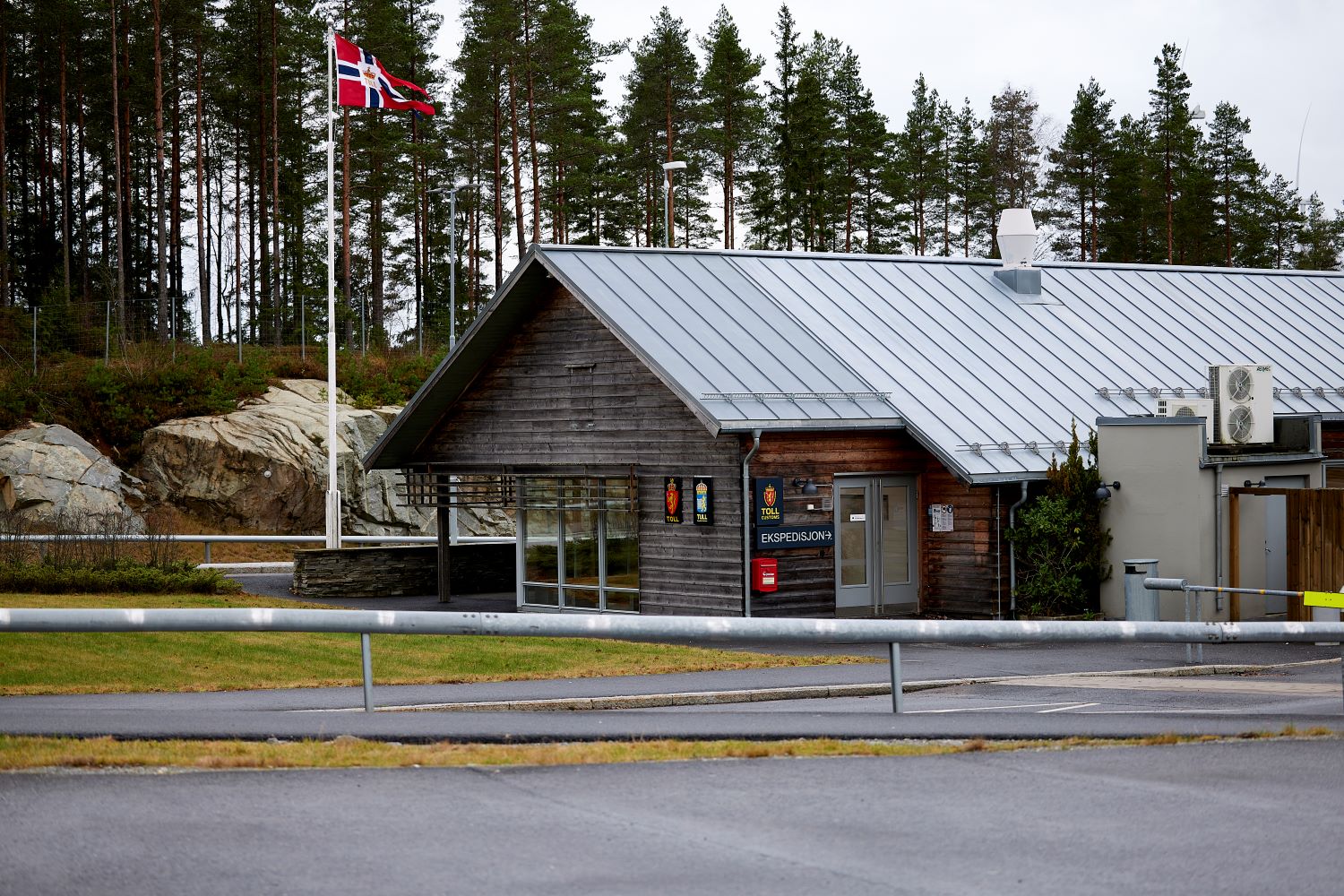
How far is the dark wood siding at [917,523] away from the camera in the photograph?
22328 mm

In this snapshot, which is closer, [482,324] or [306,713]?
[306,713]

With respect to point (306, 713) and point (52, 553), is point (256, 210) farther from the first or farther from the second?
point (306, 713)

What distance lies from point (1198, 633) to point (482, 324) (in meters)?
15.5

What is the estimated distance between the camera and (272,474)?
39.6 metres

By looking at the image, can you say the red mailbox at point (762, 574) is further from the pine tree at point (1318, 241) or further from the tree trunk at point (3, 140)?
the pine tree at point (1318, 241)

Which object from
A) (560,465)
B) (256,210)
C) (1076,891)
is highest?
(256,210)

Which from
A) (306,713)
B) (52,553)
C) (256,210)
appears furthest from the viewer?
(256,210)

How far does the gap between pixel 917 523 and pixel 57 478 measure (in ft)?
76.5

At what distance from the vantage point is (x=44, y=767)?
28.3ft

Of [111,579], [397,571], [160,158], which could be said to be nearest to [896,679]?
[111,579]

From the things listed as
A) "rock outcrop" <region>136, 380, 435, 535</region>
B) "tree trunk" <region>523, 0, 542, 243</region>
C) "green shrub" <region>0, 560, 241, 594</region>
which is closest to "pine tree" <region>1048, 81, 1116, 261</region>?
"tree trunk" <region>523, 0, 542, 243</region>

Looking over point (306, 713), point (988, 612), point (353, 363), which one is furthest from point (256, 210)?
point (306, 713)

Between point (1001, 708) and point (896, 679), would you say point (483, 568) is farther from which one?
point (896, 679)

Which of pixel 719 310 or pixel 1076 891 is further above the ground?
pixel 719 310
